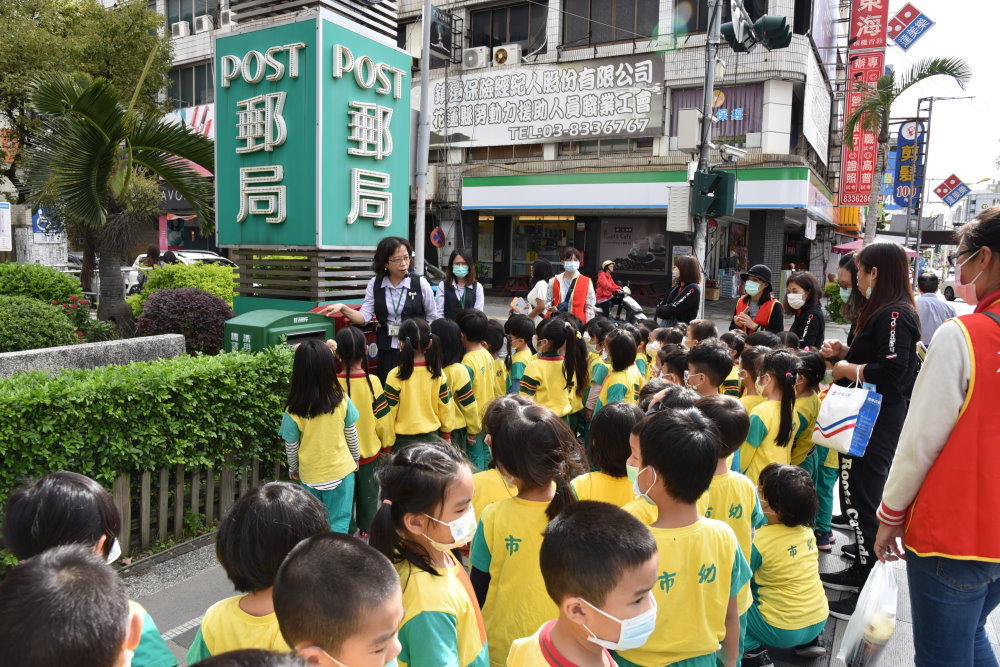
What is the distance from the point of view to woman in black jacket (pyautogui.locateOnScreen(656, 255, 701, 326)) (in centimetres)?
664

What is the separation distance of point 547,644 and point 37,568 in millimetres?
1068

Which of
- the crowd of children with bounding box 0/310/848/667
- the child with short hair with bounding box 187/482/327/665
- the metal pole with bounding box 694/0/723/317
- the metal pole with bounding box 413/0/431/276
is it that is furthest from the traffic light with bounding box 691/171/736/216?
the child with short hair with bounding box 187/482/327/665

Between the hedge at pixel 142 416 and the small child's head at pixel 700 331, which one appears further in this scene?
the small child's head at pixel 700 331

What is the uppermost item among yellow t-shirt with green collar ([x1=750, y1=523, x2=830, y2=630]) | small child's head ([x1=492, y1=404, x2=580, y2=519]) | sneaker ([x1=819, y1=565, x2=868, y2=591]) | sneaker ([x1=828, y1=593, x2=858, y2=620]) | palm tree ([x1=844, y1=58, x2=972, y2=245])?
palm tree ([x1=844, y1=58, x2=972, y2=245])

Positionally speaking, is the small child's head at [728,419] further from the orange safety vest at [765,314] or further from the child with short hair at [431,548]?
the orange safety vest at [765,314]

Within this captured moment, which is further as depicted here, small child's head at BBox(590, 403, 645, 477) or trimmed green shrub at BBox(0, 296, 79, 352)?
trimmed green shrub at BBox(0, 296, 79, 352)

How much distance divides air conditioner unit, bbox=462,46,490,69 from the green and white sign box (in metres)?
16.5

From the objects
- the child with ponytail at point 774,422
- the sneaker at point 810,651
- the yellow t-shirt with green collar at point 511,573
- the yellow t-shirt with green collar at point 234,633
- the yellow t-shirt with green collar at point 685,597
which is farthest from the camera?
the child with ponytail at point 774,422

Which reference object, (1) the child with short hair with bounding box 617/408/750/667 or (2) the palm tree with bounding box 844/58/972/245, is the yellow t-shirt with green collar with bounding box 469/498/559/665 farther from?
(2) the palm tree with bounding box 844/58/972/245

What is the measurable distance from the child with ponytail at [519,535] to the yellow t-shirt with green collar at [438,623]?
1.26 ft

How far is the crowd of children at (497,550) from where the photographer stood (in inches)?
56.8

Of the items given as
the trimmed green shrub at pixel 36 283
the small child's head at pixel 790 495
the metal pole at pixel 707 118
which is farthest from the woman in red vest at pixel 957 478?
the trimmed green shrub at pixel 36 283

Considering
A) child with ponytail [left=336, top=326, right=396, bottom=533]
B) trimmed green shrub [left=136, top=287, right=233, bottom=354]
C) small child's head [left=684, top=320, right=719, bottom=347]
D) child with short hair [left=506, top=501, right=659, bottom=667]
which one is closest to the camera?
child with short hair [left=506, top=501, right=659, bottom=667]

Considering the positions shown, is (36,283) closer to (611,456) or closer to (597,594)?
(611,456)
